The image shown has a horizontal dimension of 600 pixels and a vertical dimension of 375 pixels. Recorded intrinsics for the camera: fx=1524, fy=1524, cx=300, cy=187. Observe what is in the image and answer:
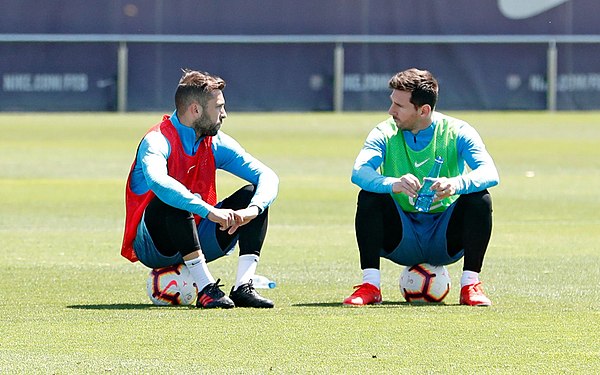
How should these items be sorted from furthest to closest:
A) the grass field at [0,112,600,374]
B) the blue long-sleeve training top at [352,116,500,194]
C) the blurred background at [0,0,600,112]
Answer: the blurred background at [0,0,600,112] → the blue long-sleeve training top at [352,116,500,194] → the grass field at [0,112,600,374]

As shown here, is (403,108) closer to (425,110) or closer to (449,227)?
(425,110)

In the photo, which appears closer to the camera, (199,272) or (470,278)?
(199,272)

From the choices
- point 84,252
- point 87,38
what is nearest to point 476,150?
point 84,252

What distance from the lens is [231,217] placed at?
798cm

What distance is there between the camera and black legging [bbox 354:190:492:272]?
825 cm

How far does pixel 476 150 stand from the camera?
335 inches

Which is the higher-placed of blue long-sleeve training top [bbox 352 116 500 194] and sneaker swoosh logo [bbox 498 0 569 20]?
sneaker swoosh logo [bbox 498 0 569 20]

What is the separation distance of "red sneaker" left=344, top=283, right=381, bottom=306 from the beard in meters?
1.16

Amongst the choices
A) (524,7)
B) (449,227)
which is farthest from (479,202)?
(524,7)

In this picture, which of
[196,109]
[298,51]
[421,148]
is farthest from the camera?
[298,51]

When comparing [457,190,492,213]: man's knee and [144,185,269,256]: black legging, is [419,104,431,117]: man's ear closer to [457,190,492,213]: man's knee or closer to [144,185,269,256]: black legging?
[457,190,492,213]: man's knee

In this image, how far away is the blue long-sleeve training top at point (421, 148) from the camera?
817cm

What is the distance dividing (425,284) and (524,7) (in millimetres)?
21577

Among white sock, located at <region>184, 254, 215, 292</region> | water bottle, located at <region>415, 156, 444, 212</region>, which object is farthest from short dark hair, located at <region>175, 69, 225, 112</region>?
water bottle, located at <region>415, 156, 444, 212</region>
